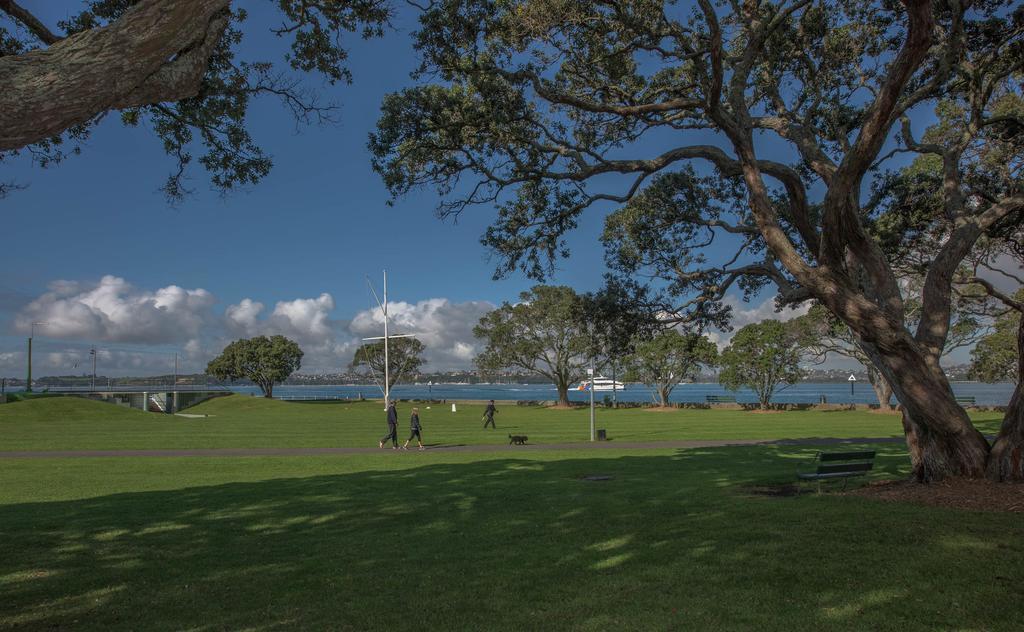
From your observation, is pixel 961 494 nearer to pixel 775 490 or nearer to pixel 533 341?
pixel 775 490

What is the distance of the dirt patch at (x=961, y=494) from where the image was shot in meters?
9.20

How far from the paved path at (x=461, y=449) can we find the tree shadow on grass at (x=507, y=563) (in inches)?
389

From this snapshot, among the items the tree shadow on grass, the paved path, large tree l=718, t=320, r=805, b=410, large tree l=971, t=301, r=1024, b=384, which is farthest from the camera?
large tree l=718, t=320, r=805, b=410

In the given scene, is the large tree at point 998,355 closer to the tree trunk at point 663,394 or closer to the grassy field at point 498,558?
the tree trunk at point 663,394

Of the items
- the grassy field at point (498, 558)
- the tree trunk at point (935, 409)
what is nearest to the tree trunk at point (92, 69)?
the grassy field at point (498, 558)

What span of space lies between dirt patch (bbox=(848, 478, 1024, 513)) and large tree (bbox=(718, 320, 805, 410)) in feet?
169

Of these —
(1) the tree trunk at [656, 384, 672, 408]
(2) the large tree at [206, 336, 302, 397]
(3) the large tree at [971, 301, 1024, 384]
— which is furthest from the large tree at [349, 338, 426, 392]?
(3) the large tree at [971, 301, 1024, 384]

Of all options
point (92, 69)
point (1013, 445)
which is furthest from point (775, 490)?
point (92, 69)

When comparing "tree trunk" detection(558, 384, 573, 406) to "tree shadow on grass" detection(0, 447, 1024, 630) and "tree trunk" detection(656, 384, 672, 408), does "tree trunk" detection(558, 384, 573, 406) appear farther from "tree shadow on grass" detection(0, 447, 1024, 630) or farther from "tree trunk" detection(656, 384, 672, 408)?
"tree shadow on grass" detection(0, 447, 1024, 630)

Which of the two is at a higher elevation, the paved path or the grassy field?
the grassy field

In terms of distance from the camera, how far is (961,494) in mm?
9867

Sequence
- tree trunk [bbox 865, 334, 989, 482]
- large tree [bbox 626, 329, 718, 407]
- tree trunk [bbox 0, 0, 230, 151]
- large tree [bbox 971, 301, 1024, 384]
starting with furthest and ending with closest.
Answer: large tree [bbox 626, 329, 718, 407] < large tree [bbox 971, 301, 1024, 384] < tree trunk [bbox 865, 334, 989, 482] < tree trunk [bbox 0, 0, 230, 151]

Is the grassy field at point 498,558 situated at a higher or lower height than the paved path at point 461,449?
higher

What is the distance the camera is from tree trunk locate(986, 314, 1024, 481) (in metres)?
10.2
